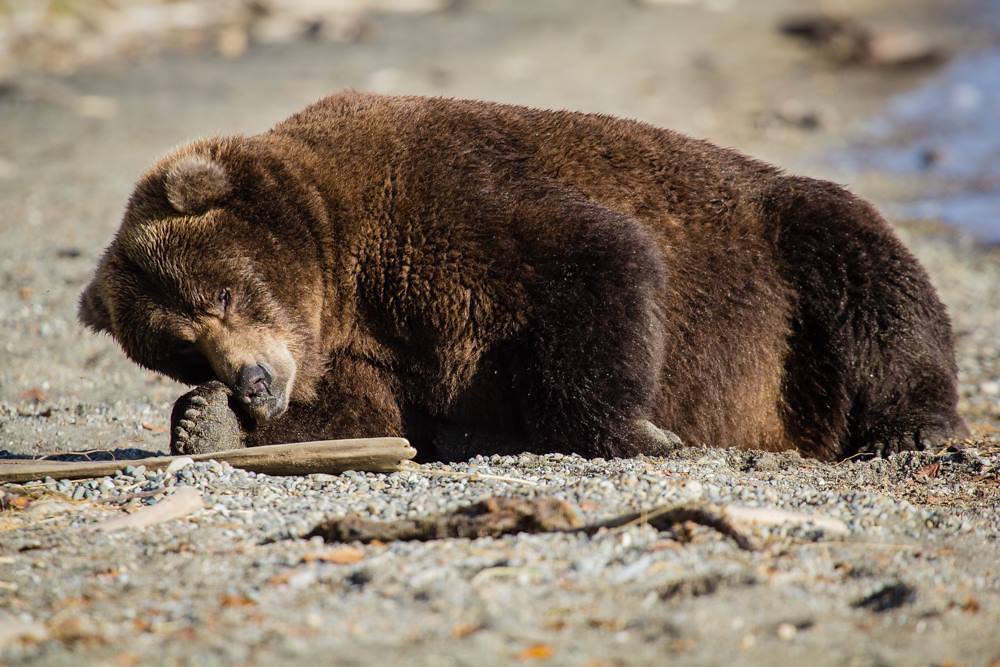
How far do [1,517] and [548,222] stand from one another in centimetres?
268

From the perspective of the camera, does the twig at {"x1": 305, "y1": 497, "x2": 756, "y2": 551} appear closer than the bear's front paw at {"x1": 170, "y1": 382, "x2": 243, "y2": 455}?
Yes

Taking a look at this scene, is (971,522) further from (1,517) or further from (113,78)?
(113,78)

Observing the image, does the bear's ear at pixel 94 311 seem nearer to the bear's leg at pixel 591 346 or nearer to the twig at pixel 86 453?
Answer: the twig at pixel 86 453

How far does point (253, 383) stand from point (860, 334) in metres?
3.11

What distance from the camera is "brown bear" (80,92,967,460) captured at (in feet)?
18.7

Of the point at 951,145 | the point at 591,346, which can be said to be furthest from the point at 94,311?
the point at 951,145

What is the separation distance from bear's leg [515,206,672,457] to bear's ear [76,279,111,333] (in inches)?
85.4

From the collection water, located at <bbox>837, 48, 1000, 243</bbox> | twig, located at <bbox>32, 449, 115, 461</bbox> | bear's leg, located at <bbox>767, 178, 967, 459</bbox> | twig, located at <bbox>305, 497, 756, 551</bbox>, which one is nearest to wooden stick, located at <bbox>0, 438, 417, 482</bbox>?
twig, located at <bbox>32, 449, 115, 461</bbox>

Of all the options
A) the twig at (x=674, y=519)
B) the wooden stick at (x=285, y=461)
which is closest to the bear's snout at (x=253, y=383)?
the wooden stick at (x=285, y=461)

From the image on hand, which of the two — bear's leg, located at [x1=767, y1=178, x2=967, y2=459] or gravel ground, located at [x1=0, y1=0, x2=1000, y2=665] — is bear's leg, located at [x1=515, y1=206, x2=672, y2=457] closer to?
gravel ground, located at [x1=0, y1=0, x2=1000, y2=665]

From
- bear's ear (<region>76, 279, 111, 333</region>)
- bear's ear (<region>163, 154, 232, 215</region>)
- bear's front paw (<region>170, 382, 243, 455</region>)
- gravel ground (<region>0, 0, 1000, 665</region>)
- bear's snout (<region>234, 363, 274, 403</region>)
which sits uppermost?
bear's ear (<region>163, 154, 232, 215</region>)

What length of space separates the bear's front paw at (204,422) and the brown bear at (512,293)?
0.04 ft

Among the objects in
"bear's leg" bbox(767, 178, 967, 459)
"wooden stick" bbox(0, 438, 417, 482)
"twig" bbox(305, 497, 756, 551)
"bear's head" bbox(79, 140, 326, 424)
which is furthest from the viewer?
"bear's leg" bbox(767, 178, 967, 459)

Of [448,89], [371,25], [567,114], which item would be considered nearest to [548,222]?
[567,114]
